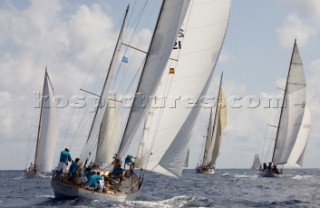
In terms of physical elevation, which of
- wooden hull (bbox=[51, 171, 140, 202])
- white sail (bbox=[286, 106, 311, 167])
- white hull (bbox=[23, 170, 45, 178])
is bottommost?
white hull (bbox=[23, 170, 45, 178])

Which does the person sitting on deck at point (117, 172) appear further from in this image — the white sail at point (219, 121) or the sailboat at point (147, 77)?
the white sail at point (219, 121)

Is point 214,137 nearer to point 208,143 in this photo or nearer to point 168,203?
point 208,143

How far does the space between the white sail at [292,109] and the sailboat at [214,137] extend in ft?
35.5

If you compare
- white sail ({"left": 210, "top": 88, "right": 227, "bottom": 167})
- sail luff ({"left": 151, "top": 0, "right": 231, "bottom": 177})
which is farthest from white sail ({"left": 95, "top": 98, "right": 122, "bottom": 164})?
white sail ({"left": 210, "top": 88, "right": 227, "bottom": 167})

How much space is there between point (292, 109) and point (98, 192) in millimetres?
39301

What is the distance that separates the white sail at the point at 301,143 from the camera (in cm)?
5966

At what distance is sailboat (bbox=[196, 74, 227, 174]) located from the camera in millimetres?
69000

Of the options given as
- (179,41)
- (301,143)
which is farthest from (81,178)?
(301,143)

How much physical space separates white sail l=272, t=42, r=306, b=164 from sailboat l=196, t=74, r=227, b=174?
35.5 ft

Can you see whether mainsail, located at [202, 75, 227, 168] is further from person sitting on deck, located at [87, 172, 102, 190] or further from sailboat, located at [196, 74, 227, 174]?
person sitting on deck, located at [87, 172, 102, 190]

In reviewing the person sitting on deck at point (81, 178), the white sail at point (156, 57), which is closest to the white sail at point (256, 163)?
the person sitting on deck at point (81, 178)

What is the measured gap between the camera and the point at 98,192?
917 inches

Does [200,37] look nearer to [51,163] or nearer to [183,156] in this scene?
[183,156]

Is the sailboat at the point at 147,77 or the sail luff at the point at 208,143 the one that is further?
the sail luff at the point at 208,143
